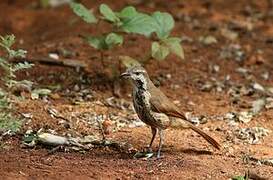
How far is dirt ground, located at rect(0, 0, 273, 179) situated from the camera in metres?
5.87

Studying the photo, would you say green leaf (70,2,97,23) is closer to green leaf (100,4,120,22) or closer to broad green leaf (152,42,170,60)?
green leaf (100,4,120,22)

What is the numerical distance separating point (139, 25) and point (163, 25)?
375 mm

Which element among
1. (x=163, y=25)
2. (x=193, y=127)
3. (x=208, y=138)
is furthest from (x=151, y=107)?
(x=163, y=25)

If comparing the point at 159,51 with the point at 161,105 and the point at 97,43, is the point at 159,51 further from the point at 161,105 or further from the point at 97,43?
the point at 161,105

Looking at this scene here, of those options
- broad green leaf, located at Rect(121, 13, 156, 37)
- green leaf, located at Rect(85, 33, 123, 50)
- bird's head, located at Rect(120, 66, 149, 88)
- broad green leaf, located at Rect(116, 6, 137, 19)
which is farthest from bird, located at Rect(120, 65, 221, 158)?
broad green leaf, located at Rect(116, 6, 137, 19)

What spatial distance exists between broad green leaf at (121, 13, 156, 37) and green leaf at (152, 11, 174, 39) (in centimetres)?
13

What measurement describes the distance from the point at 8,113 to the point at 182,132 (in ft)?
5.70

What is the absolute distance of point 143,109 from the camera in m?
6.26

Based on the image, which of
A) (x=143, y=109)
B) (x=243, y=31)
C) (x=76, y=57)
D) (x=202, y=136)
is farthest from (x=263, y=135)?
(x=243, y=31)

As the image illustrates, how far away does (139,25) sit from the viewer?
285 inches

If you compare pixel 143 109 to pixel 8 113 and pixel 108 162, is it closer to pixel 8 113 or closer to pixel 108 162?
pixel 108 162

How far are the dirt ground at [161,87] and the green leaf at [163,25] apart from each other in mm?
795

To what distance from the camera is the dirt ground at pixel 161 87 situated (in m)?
5.87

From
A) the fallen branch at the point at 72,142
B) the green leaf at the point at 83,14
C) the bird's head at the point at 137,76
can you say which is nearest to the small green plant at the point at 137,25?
the green leaf at the point at 83,14
